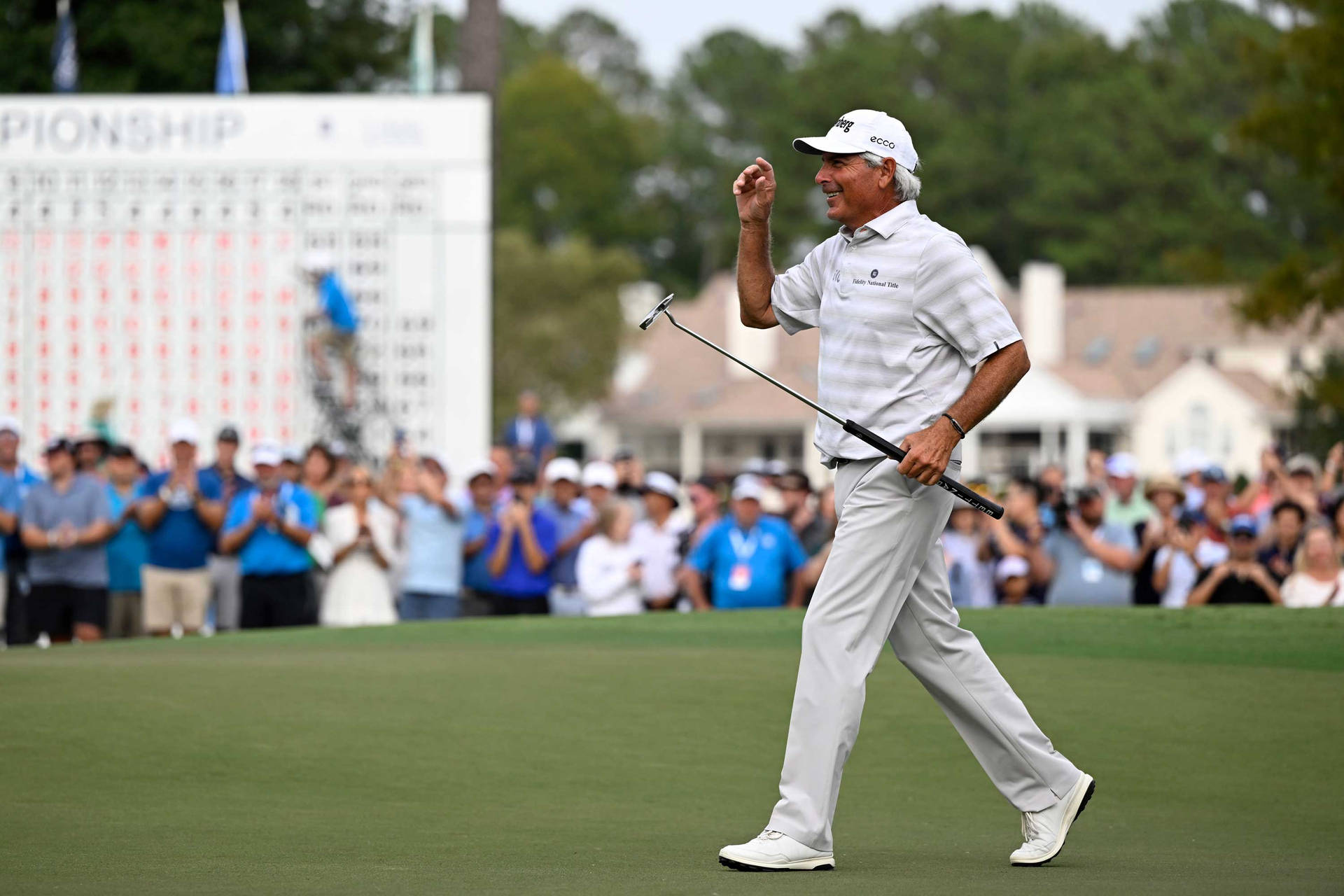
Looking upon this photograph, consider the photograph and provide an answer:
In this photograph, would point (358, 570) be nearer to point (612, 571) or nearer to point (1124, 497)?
point (612, 571)

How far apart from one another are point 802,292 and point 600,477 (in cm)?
963

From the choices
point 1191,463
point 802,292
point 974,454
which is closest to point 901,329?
point 802,292

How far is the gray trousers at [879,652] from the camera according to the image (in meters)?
5.56

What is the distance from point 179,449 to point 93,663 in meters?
5.29

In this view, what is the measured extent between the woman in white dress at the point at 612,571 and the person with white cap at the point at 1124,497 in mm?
3324

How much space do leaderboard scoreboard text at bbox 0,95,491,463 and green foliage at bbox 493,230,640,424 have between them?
44.6 m

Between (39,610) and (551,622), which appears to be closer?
(551,622)

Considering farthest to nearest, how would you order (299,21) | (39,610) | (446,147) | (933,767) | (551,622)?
(299,21)
(446,147)
(39,610)
(551,622)
(933,767)

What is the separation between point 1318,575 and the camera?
41.6 ft

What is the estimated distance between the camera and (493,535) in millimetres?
14891

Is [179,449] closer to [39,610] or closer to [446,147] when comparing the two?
[39,610]

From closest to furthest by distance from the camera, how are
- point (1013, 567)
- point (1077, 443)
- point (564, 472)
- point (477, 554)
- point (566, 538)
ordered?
1. point (1013, 567)
2. point (477, 554)
3. point (566, 538)
4. point (564, 472)
5. point (1077, 443)

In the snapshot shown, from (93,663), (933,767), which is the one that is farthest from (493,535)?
(933,767)

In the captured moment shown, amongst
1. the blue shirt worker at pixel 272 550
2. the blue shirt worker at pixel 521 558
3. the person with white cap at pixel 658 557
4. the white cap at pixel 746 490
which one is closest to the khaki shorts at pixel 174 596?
the blue shirt worker at pixel 272 550
